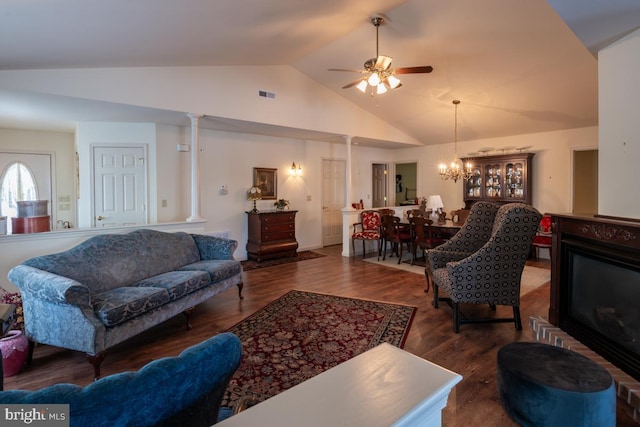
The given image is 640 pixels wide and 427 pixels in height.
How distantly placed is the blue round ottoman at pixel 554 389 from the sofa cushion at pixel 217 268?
9.12 ft

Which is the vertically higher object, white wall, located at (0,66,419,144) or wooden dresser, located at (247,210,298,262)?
white wall, located at (0,66,419,144)

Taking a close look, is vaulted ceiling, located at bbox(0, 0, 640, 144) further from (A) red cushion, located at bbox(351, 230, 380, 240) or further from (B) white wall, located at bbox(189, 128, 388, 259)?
(A) red cushion, located at bbox(351, 230, 380, 240)

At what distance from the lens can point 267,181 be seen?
6.74 meters

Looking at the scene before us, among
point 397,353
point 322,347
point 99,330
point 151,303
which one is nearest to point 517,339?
point 322,347

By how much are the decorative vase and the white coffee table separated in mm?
2962

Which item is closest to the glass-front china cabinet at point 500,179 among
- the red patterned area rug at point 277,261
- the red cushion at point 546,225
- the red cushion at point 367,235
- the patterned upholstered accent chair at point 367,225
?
the red cushion at point 546,225

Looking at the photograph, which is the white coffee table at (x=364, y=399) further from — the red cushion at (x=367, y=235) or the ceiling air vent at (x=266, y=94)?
the red cushion at (x=367, y=235)

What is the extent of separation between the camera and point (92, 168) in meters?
5.14

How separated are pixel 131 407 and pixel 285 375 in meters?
1.91

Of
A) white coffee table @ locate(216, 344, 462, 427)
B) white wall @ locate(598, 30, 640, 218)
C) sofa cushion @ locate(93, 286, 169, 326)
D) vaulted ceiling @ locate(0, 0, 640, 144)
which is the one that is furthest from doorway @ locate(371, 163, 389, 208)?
white coffee table @ locate(216, 344, 462, 427)

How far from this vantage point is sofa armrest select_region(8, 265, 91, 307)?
7.66 feet

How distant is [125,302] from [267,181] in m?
4.35

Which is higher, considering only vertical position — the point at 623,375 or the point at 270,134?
the point at 270,134

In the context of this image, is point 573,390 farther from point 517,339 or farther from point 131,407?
point 131,407
